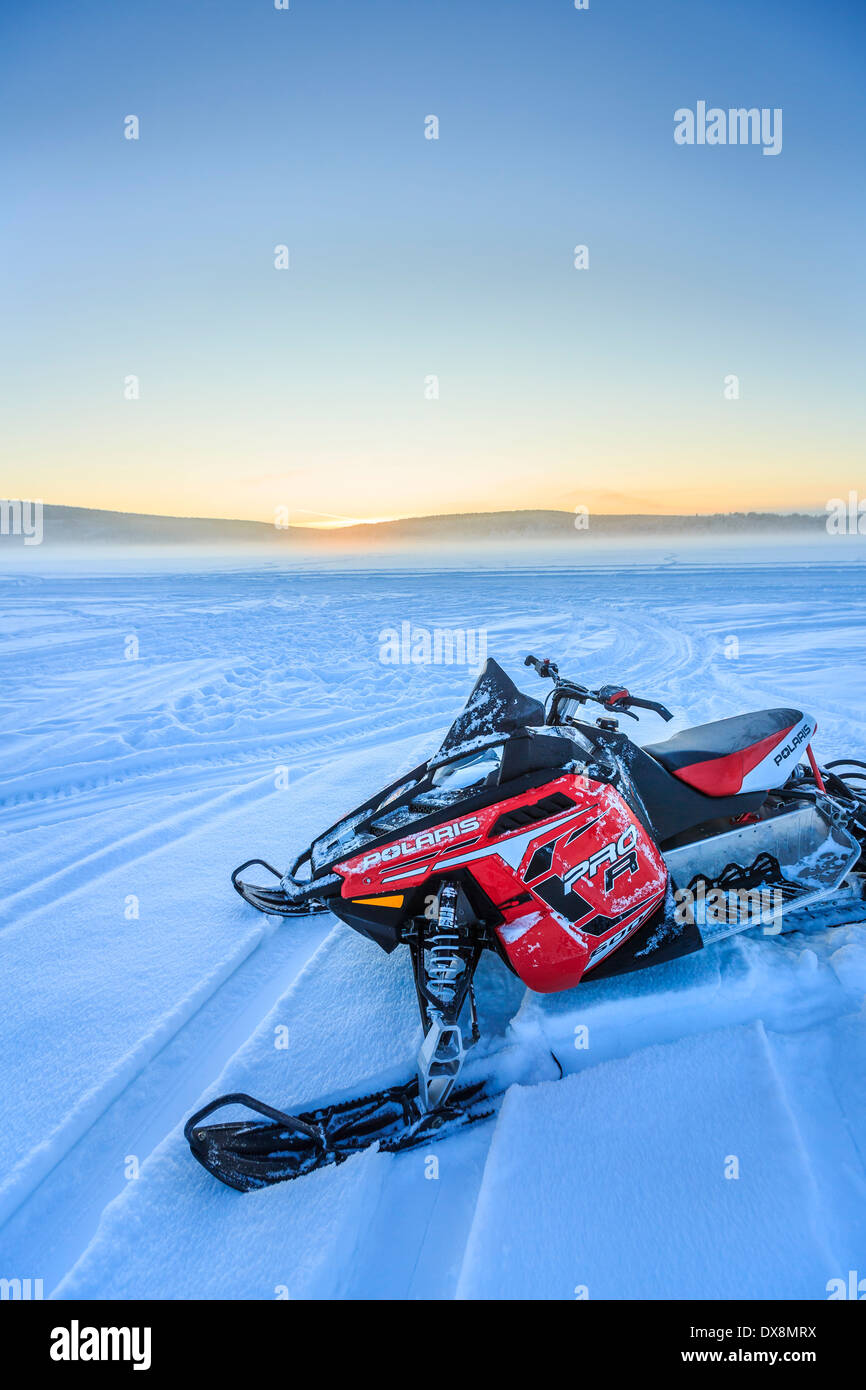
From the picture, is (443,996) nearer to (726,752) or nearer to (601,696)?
(601,696)

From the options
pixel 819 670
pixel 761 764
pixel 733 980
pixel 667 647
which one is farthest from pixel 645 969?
pixel 667 647

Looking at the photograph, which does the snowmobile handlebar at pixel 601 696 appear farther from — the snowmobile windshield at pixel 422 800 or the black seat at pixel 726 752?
the snowmobile windshield at pixel 422 800

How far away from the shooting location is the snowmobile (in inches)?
80.9

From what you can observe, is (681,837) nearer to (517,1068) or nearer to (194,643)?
(517,1068)

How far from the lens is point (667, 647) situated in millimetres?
10031

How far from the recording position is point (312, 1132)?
1.96 m

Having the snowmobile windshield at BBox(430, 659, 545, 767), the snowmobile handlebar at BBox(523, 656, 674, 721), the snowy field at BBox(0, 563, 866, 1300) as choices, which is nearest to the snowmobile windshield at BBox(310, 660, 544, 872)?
the snowmobile windshield at BBox(430, 659, 545, 767)

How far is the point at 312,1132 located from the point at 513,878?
0.96m

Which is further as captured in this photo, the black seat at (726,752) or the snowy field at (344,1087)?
the black seat at (726,752)

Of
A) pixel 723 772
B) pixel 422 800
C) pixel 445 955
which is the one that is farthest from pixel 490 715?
pixel 723 772

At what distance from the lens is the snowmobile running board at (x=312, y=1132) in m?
1.92

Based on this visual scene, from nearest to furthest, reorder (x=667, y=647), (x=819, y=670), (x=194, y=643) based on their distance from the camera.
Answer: (x=819, y=670)
(x=667, y=647)
(x=194, y=643)

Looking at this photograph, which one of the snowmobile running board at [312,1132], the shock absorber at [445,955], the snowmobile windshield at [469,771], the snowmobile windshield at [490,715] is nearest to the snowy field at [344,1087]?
the snowmobile running board at [312,1132]

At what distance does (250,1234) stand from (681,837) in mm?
2063
